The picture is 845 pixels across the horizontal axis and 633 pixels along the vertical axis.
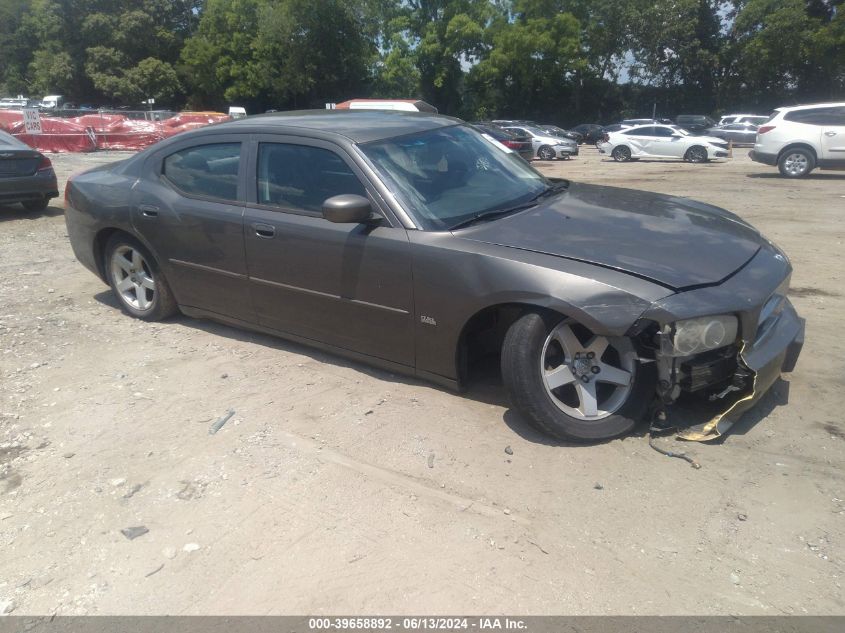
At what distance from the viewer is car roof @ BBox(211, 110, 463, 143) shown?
4371 mm

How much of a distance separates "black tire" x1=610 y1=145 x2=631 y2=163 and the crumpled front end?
75.0 ft

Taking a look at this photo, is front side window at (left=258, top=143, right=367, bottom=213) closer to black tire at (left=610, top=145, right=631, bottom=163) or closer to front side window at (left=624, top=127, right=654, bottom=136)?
black tire at (left=610, top=145, right=631, bottom=163)

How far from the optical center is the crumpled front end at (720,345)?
129 inches

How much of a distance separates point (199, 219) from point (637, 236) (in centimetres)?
287

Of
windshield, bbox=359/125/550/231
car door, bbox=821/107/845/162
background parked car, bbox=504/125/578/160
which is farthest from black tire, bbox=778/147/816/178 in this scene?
windshield, bbox=359/125/550/231

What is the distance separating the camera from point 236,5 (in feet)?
156

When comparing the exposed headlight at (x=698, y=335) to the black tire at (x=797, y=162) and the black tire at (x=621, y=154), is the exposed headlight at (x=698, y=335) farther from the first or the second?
the black tire at (x=621, y=154)

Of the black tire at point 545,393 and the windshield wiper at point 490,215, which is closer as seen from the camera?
the black tire at point 545,393

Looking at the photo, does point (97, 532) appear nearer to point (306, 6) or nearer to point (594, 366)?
point (594, 366)

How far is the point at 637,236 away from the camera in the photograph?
3779mm

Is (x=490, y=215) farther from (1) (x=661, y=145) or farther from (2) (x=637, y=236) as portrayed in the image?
(1) (x=661, y=145)

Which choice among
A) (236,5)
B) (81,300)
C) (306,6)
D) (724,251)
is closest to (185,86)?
(236,5)

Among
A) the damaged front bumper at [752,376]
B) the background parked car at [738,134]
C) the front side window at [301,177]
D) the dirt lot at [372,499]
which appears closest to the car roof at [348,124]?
the front side window at [301,177]

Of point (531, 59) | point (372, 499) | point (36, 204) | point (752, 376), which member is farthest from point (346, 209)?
point (531, 59)
